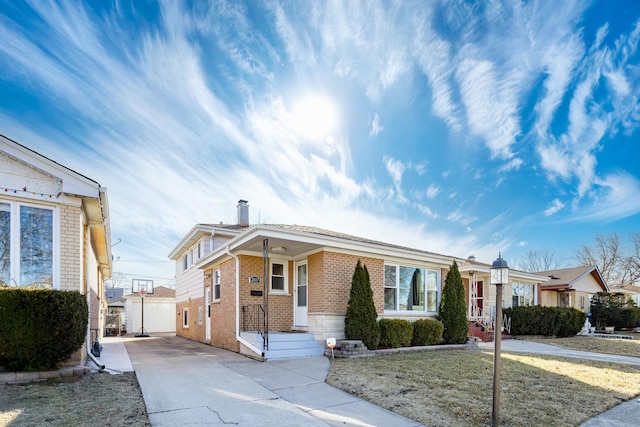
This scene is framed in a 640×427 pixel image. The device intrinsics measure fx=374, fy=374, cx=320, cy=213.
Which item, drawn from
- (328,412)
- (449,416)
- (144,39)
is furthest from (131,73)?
(449,416)

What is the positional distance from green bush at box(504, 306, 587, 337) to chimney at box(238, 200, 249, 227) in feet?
43.5

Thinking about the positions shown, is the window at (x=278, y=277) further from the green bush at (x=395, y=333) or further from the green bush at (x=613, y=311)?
the green bush at (x=613, y=311)

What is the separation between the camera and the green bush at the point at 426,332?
11.7 m

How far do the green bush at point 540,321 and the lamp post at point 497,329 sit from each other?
1480 cm

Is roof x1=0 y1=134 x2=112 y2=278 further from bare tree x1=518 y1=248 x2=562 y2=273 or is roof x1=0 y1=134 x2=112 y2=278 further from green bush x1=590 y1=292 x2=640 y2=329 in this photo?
bare tree x1=518 y1=248 x2=562 y2=273

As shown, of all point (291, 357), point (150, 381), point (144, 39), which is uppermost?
point (144, 39)

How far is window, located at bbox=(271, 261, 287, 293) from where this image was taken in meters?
12.0

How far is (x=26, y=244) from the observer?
695 centimetres

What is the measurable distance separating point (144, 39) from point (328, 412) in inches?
366

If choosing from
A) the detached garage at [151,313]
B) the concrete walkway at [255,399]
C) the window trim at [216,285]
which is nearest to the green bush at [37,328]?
the concrete walkway at [255,399]

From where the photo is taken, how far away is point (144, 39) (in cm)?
924

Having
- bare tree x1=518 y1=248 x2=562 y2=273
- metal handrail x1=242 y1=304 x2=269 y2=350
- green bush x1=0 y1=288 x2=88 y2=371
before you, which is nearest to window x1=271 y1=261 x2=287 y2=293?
metal handrail x1=242 y1=304 x2=269 y2=350

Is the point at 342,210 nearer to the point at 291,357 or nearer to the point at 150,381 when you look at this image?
the point at 291,357

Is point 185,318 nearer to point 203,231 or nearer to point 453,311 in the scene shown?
point 203,231
